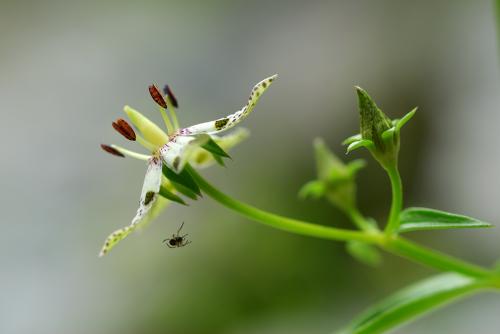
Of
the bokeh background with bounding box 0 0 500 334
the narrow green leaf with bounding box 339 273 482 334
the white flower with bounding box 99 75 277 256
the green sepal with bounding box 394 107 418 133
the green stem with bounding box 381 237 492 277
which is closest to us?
the green sepal with bounding box 394 107 418 133

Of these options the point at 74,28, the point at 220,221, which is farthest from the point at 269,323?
the point at 74,28

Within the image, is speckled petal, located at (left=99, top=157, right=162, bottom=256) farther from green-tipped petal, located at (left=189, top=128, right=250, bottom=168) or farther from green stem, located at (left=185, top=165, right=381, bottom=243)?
green-tipped petal, located at (left=189, top=128, right=250, bottom=168)

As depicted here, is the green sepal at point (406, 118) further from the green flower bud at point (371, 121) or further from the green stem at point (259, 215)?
the green stem at point (259, 215)

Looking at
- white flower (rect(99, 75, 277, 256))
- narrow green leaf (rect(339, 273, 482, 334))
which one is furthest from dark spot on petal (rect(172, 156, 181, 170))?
narrow green leaf (rect(339, 273, 482, 334))

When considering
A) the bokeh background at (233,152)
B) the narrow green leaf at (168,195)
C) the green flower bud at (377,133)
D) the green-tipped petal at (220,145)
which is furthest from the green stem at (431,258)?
the bokeh background at (233,152)

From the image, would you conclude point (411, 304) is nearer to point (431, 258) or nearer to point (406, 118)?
point (431, 258)

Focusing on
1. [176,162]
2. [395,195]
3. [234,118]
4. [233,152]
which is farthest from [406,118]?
[233,152]

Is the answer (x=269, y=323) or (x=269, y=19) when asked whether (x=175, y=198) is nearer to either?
(x=269, y=323)
